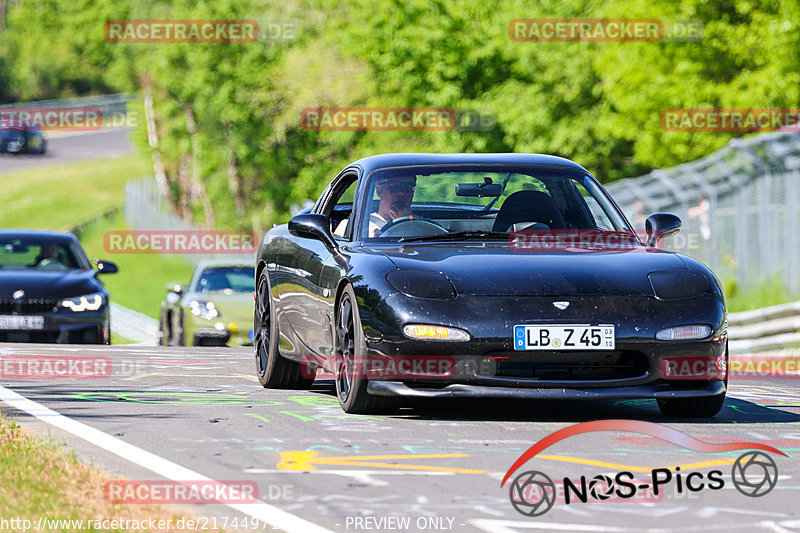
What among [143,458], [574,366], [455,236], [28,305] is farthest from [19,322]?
[143,458]

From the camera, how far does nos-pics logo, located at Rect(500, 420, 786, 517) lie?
6109mm

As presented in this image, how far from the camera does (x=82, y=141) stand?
10275 cm

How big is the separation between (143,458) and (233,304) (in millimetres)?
12291

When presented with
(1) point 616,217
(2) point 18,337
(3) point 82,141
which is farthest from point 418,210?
(3) point 82,141

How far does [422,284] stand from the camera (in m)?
8.44

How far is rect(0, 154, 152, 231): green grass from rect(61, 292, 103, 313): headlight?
47.3 meters

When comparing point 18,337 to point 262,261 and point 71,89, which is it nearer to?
point 262,261

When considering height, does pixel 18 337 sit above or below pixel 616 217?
below

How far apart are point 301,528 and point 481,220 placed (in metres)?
4.81

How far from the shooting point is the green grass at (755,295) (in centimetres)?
2228

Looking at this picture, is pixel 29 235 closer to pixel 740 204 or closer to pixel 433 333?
pixel 740 204
